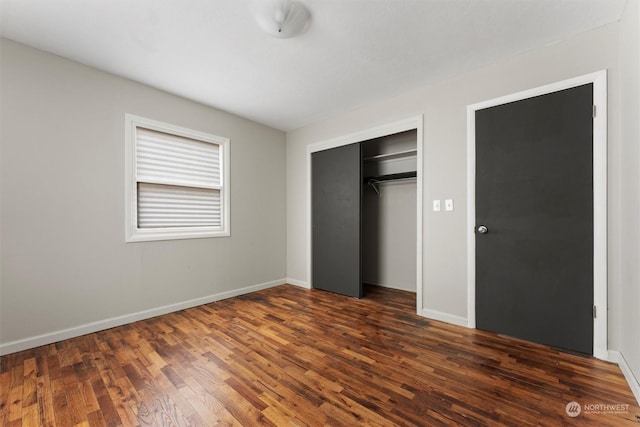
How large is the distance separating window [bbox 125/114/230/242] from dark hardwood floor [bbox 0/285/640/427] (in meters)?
1.13

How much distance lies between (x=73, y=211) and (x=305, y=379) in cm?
258

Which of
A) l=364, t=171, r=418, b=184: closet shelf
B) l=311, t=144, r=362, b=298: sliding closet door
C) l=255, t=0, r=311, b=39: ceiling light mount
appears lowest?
l=311, t=144, r=362, b=298: sliding closet door

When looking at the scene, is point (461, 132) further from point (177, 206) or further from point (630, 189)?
point (177, 206)

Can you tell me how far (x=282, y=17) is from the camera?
1.83 meters

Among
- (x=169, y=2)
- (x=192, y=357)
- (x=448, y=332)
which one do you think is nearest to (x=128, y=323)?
(x=192, y=357)

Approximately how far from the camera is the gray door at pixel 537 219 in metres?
2.09

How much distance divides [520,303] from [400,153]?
229cm

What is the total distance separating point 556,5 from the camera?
71.8 inches

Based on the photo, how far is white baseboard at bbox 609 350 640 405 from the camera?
1.57m

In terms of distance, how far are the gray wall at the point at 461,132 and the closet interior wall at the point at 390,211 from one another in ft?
2.28

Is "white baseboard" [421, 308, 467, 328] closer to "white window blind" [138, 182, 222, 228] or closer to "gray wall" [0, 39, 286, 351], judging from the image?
"gray wall" [0, 39, 286, 351]

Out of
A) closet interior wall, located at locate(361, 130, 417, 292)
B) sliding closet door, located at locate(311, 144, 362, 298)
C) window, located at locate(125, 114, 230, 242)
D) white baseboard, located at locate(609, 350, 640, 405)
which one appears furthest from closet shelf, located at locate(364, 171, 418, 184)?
white baseboard, located at locate(609, 350, 640, 405)

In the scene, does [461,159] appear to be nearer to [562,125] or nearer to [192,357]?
[562,125]

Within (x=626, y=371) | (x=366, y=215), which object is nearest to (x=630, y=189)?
(x=626, y=371)
